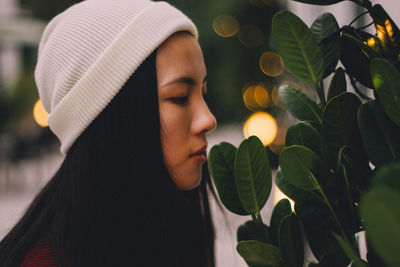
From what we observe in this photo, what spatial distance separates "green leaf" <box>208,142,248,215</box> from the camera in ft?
2.57

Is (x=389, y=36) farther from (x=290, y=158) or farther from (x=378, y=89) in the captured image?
(x=290, y=158)

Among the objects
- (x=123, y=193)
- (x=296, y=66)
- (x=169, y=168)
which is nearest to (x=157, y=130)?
(x=169, y=168)

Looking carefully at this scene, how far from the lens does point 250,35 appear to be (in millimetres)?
4863

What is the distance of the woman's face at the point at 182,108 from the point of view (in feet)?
A: 3.74

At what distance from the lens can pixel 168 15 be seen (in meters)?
1.20

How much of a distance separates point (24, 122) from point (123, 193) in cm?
1089

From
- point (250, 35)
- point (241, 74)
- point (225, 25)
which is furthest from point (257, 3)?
point (241, 74)

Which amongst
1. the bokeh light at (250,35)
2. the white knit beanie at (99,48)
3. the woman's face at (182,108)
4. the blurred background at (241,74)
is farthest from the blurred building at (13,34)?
the woman's face at (182,108)

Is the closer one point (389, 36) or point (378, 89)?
point (378, 89)

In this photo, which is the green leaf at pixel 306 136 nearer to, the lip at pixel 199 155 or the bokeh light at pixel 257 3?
the lip at pixel 199 155

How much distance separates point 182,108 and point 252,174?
49 centimetres

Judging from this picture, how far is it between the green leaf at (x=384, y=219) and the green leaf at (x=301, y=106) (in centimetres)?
45

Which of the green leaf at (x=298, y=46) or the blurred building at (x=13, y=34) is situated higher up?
the green leaf at (x=298, y=46)

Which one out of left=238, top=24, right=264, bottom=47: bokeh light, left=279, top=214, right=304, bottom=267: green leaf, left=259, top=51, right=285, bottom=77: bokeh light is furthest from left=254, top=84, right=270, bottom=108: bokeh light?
left=279, top=214, right=304, bottom=267: green leaf
